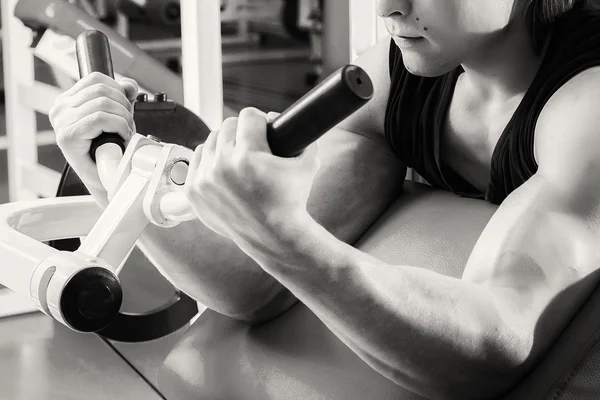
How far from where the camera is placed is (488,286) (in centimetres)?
90

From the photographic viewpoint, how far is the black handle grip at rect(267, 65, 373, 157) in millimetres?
638

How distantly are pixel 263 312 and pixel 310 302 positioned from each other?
1.56 ft

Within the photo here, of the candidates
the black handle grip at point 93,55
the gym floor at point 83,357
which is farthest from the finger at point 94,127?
the gym floor at point 83,357

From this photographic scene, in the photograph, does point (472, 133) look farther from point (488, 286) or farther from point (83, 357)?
point (83, 357)

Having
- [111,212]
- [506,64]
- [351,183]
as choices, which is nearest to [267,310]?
[351,183]

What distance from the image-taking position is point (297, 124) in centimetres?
67

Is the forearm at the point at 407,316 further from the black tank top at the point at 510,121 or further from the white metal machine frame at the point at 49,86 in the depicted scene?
the white metal machine frame at the point at 49,86

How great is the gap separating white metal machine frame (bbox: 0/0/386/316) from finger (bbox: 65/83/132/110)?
92 cm

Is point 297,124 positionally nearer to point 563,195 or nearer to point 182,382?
point 563,195

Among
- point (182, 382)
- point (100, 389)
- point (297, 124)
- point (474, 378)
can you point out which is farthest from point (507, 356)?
point (100, 389)

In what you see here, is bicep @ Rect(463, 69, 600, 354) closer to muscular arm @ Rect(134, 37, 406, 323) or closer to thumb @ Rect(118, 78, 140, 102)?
muscular arm @ Rect(134, 37, 406, 323)

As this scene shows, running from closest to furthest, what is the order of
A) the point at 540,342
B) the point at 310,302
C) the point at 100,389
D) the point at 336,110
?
the point at 336,110
the point at 310,302
the point at 540,342
the point at 100,389

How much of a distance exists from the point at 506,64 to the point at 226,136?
0.53 metres

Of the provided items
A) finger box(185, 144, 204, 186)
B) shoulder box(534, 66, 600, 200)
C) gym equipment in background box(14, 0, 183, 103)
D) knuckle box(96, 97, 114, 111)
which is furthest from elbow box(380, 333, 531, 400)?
gym equipment in background box(14, 0, 183, 103)
